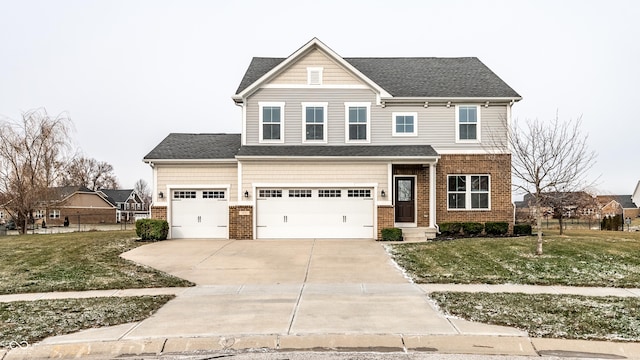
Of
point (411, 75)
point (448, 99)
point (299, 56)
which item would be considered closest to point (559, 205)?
point (448, 99)

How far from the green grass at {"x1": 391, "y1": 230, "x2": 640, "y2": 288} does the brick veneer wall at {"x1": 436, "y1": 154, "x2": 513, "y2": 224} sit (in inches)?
176

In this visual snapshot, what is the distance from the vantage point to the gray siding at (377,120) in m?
21.2

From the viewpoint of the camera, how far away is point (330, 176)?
20.1m

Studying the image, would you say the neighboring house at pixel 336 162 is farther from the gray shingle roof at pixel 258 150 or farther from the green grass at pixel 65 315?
the green grass at pixel 65 315

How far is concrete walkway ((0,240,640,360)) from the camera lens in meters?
6.57

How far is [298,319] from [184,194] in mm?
14366

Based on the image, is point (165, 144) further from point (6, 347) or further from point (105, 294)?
point (6, 347)

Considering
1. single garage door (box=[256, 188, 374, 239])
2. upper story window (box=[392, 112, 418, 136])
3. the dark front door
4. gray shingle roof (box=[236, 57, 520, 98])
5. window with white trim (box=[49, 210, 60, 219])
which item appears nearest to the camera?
single garage door (box=[256, 188, 374, 239])

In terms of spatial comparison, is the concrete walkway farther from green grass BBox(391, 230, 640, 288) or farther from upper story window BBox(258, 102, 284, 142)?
upper story window BBox(258, 102, 284, 142)

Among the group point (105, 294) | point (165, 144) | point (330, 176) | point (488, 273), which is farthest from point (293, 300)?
point (165, 144)

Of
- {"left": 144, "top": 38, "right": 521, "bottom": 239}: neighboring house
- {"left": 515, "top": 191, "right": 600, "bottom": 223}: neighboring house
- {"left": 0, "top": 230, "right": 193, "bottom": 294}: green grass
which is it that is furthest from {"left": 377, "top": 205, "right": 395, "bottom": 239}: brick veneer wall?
{"left": 0, "top": 230, "right": 193, "bottom": 294}: green grass

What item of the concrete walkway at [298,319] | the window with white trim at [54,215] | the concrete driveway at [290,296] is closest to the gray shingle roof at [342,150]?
the concrete driveway at [290,296]

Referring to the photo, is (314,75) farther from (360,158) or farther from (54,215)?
(54,215)

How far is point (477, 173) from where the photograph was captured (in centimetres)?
2119
